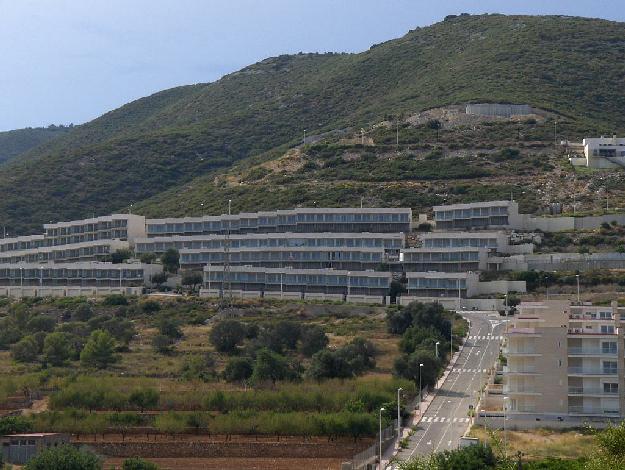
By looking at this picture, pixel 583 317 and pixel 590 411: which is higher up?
pixel 583 317

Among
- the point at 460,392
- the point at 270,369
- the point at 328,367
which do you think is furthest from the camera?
the point at 328,367

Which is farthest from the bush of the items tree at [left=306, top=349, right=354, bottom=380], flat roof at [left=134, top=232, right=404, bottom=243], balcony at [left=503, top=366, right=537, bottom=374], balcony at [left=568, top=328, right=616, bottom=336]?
balcony at [left=568, top=328, right=616, bottom=336]

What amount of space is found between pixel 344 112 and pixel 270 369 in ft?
320

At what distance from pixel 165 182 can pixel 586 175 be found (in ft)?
178

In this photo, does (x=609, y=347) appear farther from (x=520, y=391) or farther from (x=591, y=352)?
(x=520, y=391)

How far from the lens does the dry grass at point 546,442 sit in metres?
54.7

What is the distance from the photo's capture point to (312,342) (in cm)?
7762

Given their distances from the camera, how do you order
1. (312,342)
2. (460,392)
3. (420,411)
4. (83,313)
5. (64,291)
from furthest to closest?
1. (64,291)
2. (83,313)
3. (312,342)
4. (460,392)
5. (420,411)

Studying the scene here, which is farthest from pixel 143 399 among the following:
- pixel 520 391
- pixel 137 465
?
pixel 520 391

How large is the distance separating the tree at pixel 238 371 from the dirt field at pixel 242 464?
12811 millimetres

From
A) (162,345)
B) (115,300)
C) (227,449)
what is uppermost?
(115,300)

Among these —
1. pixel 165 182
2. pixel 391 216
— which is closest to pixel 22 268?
pixel 391 216

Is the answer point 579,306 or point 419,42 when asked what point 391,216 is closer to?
point 579,306

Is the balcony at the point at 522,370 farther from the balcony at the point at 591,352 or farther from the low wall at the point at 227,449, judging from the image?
the low wall at the point at 227,449
